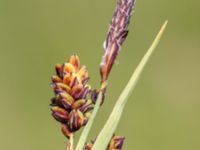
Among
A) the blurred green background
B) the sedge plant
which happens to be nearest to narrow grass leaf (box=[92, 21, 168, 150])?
the sedge plant

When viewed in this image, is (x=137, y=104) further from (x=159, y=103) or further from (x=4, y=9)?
(x=4, y=9)

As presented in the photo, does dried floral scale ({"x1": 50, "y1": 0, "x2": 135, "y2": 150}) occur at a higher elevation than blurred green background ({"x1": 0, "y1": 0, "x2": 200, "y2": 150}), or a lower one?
lower

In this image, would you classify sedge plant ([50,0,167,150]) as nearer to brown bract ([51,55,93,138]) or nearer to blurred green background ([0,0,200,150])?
brown bract ([51,55,93,138])

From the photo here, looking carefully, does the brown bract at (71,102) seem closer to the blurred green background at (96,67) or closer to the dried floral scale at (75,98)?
the dried floral scale at (75,98)

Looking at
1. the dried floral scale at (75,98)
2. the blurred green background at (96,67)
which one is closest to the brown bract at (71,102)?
the dried floral scale at (75,98)

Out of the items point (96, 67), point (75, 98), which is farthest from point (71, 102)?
point (96, 67)

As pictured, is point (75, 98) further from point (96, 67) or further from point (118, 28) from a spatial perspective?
point (96, 67)

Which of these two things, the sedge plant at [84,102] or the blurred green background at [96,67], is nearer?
the sedge plant at [84,102]

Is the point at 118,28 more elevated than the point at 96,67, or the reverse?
the point at 96,67

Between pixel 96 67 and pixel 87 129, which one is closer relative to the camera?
pixel 87 129
